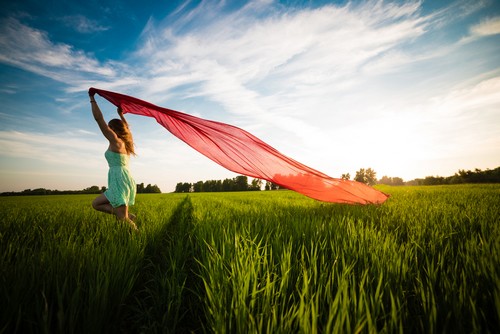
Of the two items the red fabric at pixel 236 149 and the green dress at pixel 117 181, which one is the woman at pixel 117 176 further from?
the red fabric at pixel 236 149

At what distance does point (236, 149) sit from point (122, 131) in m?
1.85

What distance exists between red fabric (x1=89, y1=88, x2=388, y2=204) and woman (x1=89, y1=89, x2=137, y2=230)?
54 cm

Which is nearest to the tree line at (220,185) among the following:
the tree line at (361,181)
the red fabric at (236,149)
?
the tree line at (361,181)

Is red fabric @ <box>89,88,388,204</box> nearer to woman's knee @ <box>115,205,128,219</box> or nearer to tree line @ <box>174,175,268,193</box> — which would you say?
woman's knee @ <box>115,205,128,219</box>

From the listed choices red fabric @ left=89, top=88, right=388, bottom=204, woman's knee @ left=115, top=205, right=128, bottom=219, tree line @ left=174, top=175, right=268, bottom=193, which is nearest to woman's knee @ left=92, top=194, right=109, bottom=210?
woman's knee @ left=115, top=205, right=128, bottom=219

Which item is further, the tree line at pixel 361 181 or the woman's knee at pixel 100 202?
the tree line at pixel 361 181

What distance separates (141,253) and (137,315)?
72cm

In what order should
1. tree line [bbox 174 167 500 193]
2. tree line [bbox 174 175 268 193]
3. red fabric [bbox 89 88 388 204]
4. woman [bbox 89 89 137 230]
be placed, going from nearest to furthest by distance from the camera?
woman [bbox 89 89 137 230], red fabric [bbox 89 88 388 204], tree line [bbox 174 167 500 193], tree line [bbox 174 175 268 193]

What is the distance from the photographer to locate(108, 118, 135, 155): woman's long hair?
3254 mm

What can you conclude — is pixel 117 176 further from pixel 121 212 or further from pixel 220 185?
pixel 220 185

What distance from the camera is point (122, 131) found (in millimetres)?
3309

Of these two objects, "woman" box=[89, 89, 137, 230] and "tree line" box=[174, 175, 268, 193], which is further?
"tree line" box=[174, 175, 268, 193]

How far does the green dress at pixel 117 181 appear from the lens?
3.11 metres

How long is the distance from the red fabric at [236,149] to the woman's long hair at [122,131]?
435 millimetres
